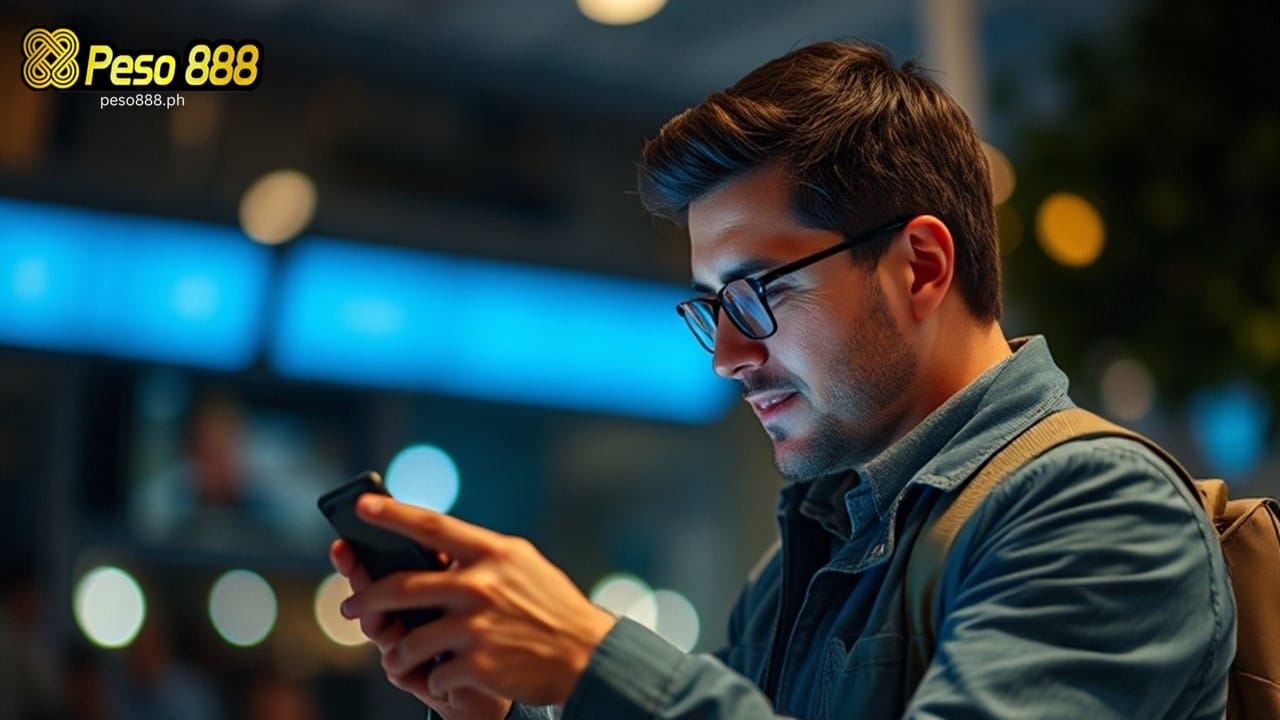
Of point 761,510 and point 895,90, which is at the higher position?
point 895,90

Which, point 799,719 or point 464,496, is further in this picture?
point 464,496

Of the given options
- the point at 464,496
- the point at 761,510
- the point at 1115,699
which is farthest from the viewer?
the point at 761,510

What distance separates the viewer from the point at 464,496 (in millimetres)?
4801

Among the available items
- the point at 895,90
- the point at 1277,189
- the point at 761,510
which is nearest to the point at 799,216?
the point at 895,90

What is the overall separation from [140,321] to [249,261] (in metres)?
0.38

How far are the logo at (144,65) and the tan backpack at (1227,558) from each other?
4.05ft

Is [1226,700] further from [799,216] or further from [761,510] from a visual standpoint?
[761,510]

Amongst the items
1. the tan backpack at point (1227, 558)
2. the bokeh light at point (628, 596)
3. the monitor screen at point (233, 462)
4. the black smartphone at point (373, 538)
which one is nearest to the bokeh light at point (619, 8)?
the monitor screen at point (233, 462)

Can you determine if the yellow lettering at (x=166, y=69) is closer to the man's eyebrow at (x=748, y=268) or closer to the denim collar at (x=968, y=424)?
the man's eyebrow at (x=748, y=268)

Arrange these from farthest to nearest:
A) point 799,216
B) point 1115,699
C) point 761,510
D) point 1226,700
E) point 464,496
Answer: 1. point 761,510
2. point 464,496
3. point 799,216
4. point 1226,700
5. point 1115,699

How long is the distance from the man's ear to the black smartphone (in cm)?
62

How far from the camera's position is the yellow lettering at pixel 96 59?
2.11m

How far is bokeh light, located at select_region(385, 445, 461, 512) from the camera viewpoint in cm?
464

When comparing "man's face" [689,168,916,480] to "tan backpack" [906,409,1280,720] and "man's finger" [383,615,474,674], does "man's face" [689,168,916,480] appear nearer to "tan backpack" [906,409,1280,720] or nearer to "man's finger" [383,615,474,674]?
"tan backpack" [906,409,1280,720]
